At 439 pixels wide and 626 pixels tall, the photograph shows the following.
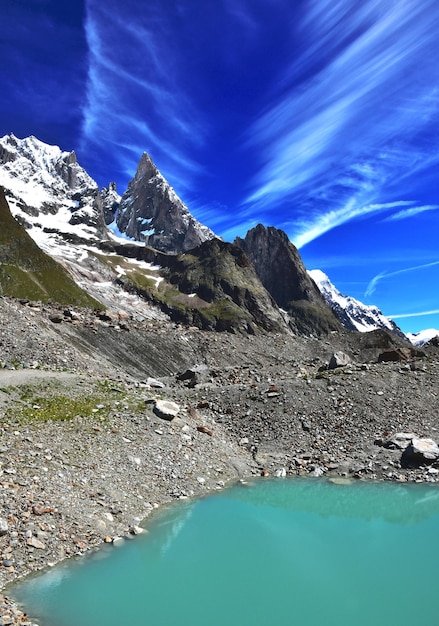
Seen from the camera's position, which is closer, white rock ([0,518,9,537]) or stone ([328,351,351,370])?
white rock ([0,518,9,537])

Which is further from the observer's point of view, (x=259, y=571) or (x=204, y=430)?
(x=204, y=430)

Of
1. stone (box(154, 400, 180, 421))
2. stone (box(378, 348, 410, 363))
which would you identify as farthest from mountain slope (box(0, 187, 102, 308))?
stone (box(154, 400, 180, 421))

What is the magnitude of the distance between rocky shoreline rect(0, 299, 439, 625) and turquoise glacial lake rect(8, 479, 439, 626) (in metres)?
1.43

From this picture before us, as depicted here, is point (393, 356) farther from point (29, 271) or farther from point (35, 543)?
point (29, 271)

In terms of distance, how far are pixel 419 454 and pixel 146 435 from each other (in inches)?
709

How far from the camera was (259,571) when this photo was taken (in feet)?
57.3

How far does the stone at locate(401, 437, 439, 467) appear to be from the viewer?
2908 centimetres

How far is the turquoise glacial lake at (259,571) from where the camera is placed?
14430mm

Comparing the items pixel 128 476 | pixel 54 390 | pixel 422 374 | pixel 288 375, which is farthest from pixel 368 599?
pixel 288 375

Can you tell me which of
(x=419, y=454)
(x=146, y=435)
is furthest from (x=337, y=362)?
(x=146, y=435)

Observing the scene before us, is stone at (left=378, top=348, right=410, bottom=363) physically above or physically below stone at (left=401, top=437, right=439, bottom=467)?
above

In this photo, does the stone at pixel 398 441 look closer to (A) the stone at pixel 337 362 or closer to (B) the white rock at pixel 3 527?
(A) the stone at pixel 337 362

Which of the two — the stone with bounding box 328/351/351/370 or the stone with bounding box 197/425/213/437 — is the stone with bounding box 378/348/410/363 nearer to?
the stone with bounding box 328/351/351/370

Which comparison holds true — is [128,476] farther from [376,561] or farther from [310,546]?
[376,561]
